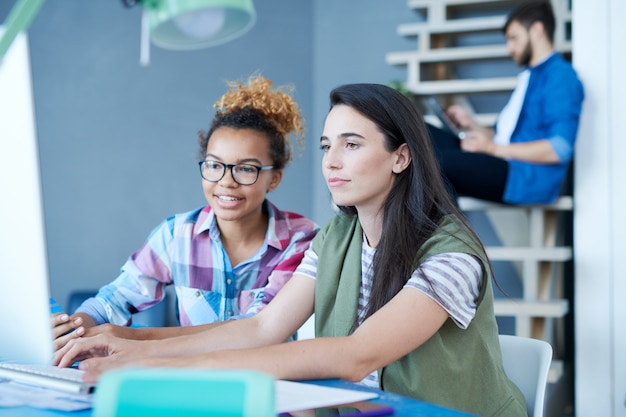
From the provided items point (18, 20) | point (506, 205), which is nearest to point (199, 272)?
point (18, 20)

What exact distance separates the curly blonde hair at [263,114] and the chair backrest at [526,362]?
0.91 m

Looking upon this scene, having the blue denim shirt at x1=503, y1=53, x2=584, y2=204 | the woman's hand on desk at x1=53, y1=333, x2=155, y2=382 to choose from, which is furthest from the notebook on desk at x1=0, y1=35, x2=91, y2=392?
the blue denim shirt at x1=503, y1=53, x2=584, y2=204

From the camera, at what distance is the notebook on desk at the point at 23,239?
0.88 meters

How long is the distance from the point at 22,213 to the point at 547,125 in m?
2.73

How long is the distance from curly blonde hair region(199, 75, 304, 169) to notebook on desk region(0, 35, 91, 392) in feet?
4.28

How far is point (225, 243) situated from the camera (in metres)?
2.22

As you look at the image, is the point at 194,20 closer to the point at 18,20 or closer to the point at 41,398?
the point at 18,20

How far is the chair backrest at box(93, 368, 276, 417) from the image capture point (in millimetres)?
662

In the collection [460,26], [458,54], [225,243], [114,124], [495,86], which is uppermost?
[460,26]

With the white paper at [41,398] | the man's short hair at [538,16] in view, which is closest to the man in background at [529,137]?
the man's short hair at [538,16]

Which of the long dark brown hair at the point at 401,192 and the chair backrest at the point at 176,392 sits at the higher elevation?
the long dark brown hair at the point at 401,192

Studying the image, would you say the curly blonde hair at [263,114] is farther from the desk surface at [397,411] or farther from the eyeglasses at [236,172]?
the desk surface at [397,411]

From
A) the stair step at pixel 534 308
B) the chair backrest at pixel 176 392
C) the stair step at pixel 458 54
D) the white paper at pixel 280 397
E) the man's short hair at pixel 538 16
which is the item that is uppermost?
the man's short hair at pixel 538 16

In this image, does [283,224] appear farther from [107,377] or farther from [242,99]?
[107,377]
